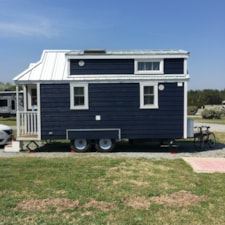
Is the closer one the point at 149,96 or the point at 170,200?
the point at 170,200

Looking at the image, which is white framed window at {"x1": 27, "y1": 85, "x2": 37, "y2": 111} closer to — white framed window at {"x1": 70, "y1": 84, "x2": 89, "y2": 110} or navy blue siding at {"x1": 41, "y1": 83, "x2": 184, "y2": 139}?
navy blue siding at {"x1": 41, "y1": 83, "x2": 184, "y2": 139}

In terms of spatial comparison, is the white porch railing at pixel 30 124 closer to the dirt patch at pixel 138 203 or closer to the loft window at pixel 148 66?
the loft window at pixel 148 66

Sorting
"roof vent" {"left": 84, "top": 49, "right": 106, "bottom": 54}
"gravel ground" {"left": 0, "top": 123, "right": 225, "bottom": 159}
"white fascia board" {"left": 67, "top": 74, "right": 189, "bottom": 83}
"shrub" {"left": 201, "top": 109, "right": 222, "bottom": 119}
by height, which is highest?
"roof vent" {"left": 84, "top": 49, "right": 106, "bottom": 54}

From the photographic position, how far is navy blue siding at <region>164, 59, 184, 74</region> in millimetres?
11438

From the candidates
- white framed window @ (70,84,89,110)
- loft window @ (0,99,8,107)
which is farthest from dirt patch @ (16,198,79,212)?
loft window @ (0,99,8,107)

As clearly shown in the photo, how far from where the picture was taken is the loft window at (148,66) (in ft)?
37.7

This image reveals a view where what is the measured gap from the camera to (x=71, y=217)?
186 inches

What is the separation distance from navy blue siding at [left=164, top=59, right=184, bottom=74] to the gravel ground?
113 inches

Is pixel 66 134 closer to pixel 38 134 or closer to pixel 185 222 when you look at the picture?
pixel 38 134

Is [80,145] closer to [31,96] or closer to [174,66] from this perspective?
[31,96]

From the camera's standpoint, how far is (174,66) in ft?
37.6

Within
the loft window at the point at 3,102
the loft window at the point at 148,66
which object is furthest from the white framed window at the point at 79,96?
the loft window at the point at 3,102

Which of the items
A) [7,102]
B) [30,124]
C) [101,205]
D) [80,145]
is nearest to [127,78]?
[80,145]

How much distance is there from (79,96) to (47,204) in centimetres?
654
